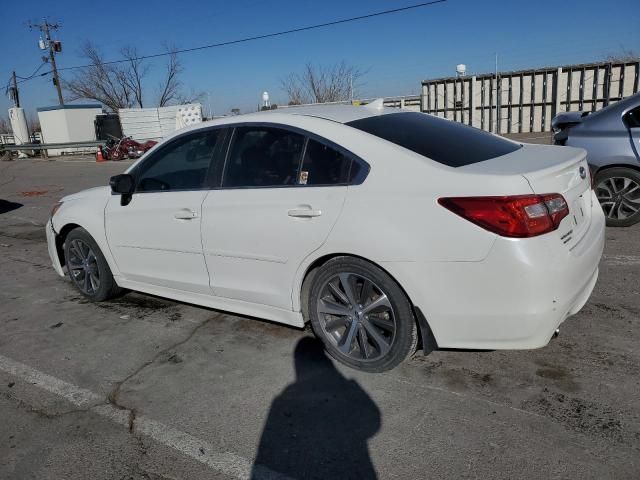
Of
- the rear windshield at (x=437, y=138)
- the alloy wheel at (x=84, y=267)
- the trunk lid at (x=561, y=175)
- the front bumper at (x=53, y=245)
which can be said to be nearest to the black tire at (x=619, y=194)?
the rear windshield at (x=437, y=138)

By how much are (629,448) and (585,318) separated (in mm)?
1533

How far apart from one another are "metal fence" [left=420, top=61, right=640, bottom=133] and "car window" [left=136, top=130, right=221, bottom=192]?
18.2m

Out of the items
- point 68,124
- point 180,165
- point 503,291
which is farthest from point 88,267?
point 68,124

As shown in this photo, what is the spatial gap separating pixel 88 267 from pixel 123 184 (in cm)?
113

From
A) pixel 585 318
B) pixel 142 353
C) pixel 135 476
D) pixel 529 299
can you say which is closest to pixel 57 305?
pixel 142 353

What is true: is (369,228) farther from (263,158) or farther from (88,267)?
(88,267)

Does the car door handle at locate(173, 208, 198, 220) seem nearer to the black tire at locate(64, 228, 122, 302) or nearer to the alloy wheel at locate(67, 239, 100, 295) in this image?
the black tire at locate(64, 228, 122, 302)

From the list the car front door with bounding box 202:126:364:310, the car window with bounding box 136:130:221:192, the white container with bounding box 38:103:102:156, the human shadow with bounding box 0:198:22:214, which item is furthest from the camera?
the white container with bounding box 38:103:102:156

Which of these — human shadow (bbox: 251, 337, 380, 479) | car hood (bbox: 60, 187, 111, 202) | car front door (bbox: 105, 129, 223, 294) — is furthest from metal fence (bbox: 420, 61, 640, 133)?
human shadow (bbox: 251, 337, 380, 479)

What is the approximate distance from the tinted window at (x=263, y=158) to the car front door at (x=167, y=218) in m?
0.22

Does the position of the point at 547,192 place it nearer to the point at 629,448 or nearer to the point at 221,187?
the point at 629,448

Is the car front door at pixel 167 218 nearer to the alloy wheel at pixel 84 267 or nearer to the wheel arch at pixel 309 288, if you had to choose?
the alloy wheel at pixel 84 267

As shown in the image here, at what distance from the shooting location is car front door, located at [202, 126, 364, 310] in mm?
3146

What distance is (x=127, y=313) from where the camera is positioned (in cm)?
459
